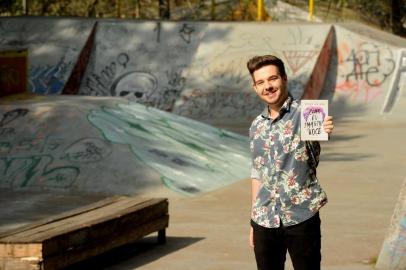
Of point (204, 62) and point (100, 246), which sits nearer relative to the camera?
point (100, 246)

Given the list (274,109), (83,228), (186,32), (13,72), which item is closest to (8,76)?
(13,72)

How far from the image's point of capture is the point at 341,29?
2820 centimetres

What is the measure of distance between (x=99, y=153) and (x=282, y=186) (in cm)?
929

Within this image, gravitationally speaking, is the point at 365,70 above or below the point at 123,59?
above

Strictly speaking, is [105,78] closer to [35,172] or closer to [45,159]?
[45,159]

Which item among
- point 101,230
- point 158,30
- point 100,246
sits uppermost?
point 101,230

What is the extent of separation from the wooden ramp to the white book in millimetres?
3143

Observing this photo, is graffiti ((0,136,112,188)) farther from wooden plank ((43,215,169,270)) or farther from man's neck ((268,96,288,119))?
man's neck ((268,96,288,119))

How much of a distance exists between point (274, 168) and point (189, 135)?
1152 centimetres

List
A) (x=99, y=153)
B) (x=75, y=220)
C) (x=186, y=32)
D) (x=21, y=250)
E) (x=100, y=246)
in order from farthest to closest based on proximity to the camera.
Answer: (x=186, y=32) < (x=99, y=153) < (x=75, y=220) < (x=100, y=246) < (x=21, y=250)

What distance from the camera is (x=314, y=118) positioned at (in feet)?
17.2

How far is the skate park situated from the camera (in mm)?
11375

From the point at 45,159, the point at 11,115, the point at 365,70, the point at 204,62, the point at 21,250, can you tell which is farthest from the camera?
the point at 204,62

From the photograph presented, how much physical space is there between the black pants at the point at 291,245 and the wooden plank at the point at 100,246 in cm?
285
